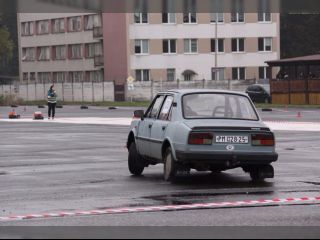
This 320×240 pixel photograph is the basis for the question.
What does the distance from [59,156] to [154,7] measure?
14951 millimetres

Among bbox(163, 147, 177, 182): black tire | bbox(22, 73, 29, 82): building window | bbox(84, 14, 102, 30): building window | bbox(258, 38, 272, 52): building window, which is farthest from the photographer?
bbox(22, 73, 29, 82): building window

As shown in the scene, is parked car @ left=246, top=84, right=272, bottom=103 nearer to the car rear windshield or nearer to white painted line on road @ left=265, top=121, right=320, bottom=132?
white painted line on road @ left=265, top=121, right=320, bottom=132

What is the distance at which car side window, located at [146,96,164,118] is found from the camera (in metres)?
15.1

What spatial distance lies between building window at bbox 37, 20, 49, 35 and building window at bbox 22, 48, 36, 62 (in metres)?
2.96

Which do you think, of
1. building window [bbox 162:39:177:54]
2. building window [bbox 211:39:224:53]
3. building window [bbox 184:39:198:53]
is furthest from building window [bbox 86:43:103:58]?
building window [bbox 211:39:224:53]

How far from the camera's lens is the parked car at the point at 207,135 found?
→ 521 inches

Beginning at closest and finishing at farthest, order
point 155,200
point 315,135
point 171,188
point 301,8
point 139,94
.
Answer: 1. point 301,8
2. point 155,200
3. point 171,188
4. point 315,135
5. point 139,94

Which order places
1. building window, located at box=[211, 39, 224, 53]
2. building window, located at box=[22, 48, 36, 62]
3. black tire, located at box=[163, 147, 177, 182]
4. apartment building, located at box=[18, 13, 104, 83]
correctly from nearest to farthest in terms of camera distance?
black tire, located at box=[163, 147, 177, 182], building window, located at box=[211, 39, 224, 53], apartment building, located at box=[18, 13, 104, 83], building window, located at box=[22, 48, 36, 62]

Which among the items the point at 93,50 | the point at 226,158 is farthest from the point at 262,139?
the point at 93,50

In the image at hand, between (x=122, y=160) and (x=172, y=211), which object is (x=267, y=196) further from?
(x=122, y=160)

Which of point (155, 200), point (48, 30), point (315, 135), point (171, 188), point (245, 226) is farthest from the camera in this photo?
point (48, 30)

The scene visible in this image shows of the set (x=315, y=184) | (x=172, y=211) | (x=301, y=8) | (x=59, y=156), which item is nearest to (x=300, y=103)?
(x=59, y=156)

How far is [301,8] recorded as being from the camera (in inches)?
212

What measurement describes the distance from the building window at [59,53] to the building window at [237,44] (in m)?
20.2
